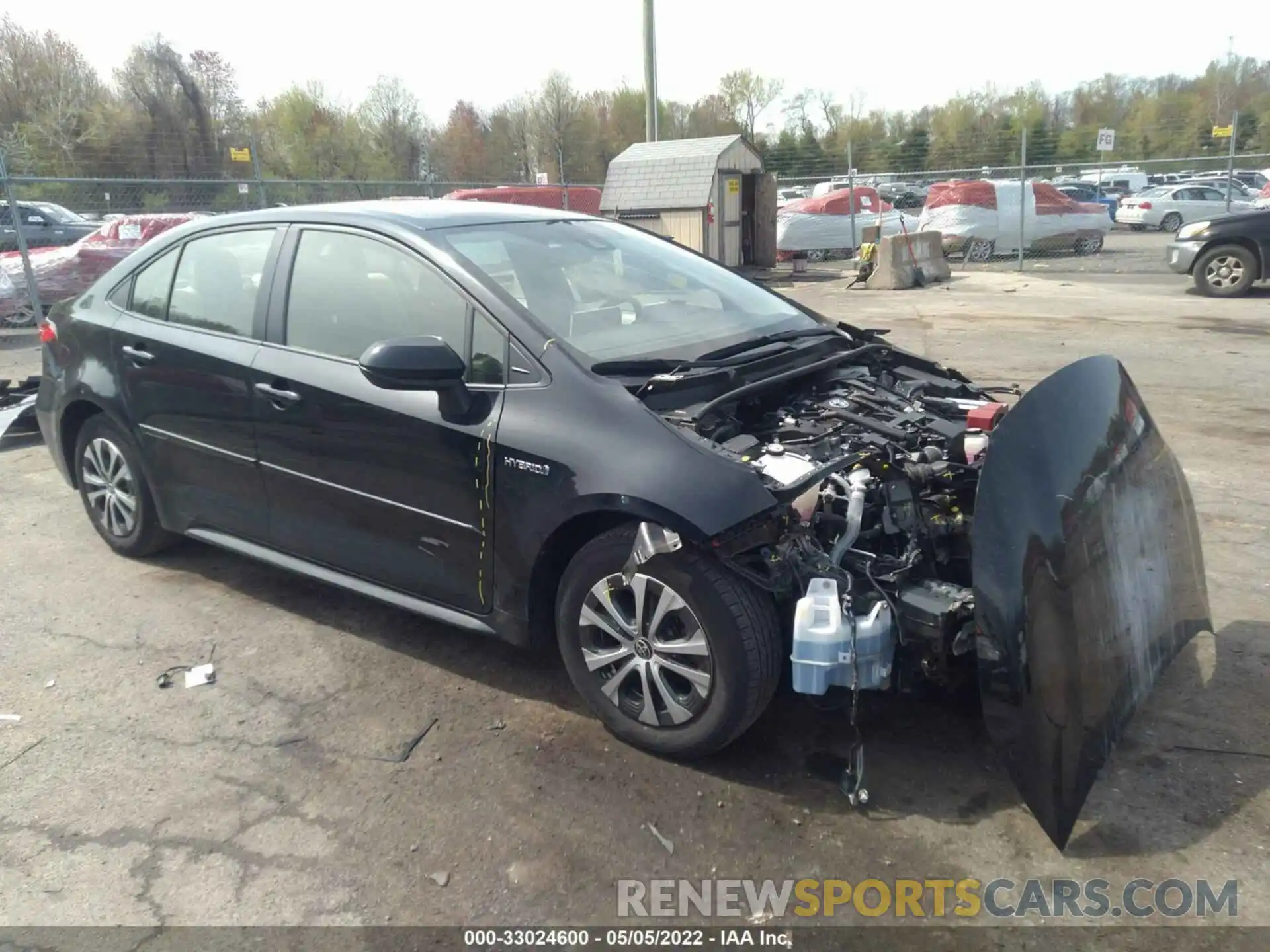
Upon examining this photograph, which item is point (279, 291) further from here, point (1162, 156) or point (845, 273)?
point (1162, 156)

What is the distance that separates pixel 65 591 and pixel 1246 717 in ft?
16.4

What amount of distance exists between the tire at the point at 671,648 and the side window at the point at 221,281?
77.3 inches

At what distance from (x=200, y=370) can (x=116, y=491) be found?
1135 millimetres

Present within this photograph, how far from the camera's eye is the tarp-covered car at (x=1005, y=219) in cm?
2038

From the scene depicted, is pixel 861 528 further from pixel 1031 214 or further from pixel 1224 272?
pixel 1031 214

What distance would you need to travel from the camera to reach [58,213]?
17.2 metres

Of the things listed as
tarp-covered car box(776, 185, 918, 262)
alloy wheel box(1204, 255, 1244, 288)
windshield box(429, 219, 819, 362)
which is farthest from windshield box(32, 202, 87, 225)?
alloy wheel box(1204, 255, 1244, 288)

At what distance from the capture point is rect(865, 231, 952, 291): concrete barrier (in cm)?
1700

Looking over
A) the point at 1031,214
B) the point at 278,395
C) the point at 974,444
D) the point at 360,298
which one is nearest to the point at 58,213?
the point at 278,395

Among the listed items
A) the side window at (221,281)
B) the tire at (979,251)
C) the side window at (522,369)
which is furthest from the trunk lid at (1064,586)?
the tire at (979,251)

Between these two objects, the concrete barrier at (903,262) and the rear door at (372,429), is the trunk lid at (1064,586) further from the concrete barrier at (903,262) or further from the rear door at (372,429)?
the concrete barrier at (903,262)

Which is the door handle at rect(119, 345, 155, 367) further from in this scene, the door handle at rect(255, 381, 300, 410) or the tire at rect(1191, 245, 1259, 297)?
the tire at rect(1191, 245, 1259, 297)

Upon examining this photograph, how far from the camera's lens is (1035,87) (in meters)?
70.9

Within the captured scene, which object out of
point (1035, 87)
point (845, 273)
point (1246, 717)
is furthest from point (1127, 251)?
point (1035, 87)
